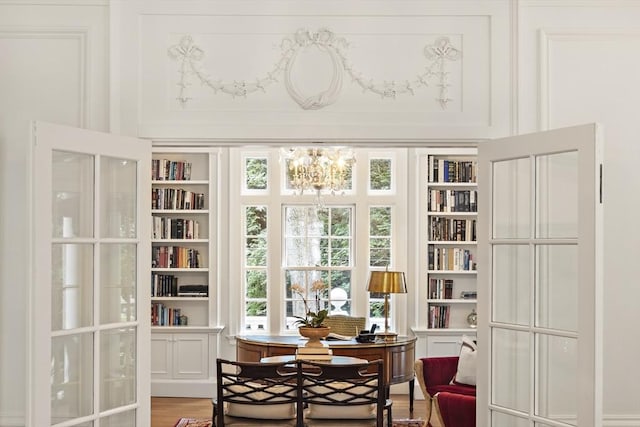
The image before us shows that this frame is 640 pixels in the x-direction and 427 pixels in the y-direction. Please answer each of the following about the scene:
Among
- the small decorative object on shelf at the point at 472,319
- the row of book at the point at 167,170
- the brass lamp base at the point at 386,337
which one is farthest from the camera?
the row of book at the point at 167,170

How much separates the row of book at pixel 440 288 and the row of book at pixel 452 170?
4.05ft

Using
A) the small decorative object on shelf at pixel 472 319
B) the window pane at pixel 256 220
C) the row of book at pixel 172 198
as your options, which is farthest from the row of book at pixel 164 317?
the small decorative object on shelf at pixel 472 319

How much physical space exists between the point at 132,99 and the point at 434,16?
183 centimetres

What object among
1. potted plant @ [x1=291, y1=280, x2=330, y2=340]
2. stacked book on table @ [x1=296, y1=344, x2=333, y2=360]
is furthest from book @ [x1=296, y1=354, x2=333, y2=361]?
potted plant @ [x1=291, y1=280, x2=330, y2=340]

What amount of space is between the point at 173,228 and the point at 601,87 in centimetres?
606

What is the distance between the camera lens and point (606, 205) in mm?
4383

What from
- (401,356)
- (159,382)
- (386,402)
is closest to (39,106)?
A: (386,402)

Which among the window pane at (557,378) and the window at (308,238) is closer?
the window pane at (557,378)

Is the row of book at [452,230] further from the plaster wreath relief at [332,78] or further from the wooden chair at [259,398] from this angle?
the plaster wreath relief at [332,78]

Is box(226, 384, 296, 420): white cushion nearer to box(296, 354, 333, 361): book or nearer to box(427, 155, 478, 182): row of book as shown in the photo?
box(296, 354, 333, 361): book

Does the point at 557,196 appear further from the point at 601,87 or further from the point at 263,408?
the point at 263,408

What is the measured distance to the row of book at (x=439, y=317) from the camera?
9.25 metres

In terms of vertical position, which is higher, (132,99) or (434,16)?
(434,16)

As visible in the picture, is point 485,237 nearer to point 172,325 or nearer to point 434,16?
point 434,16
